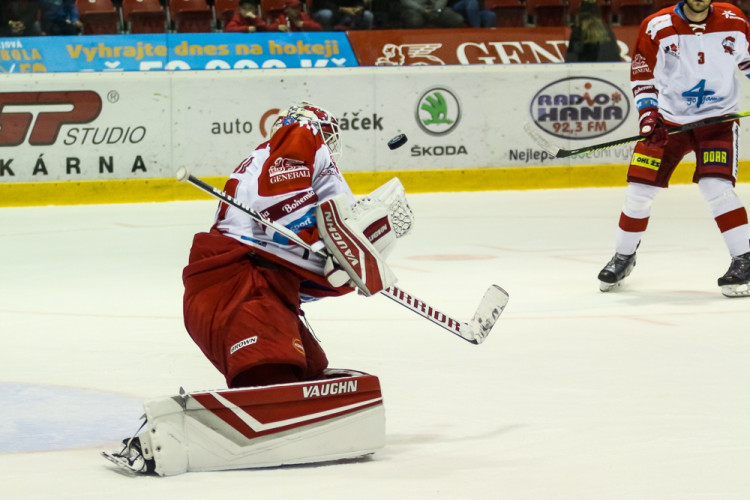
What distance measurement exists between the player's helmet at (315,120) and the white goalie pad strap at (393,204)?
211 millimetres

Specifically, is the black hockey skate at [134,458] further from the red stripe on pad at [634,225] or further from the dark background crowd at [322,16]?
the dark background crowd at [322,16]

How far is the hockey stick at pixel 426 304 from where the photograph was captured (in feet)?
9.23

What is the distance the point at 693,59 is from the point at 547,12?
4.71 m

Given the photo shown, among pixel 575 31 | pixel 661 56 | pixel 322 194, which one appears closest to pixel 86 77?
pixel 575 31

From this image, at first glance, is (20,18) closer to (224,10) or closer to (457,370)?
(224,10)

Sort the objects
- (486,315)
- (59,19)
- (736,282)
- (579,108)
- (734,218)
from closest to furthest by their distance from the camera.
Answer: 1. (486,315)
2. (736,282)
3. (734,218)
4. (59,19)
5. (579,108)

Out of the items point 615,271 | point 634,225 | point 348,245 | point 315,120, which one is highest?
point 315,120

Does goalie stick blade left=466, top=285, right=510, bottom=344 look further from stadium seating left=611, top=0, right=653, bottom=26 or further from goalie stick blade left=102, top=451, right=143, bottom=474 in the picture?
stadium seating left=611, top=0, right=653, bottom=26

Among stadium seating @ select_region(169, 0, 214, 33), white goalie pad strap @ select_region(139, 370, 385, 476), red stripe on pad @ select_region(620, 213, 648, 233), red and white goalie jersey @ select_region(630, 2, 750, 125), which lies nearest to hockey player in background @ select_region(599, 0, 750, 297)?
red and white goalie jersey @ select_region(630, 2, 750, 125)

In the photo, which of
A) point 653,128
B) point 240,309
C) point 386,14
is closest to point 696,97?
point 653,128

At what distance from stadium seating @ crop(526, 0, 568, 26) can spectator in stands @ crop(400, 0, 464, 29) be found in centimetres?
60

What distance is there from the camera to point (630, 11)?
10.3m

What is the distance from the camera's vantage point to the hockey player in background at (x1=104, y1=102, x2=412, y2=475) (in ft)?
8.69

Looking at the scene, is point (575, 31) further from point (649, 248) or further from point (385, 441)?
point (385, 441)
